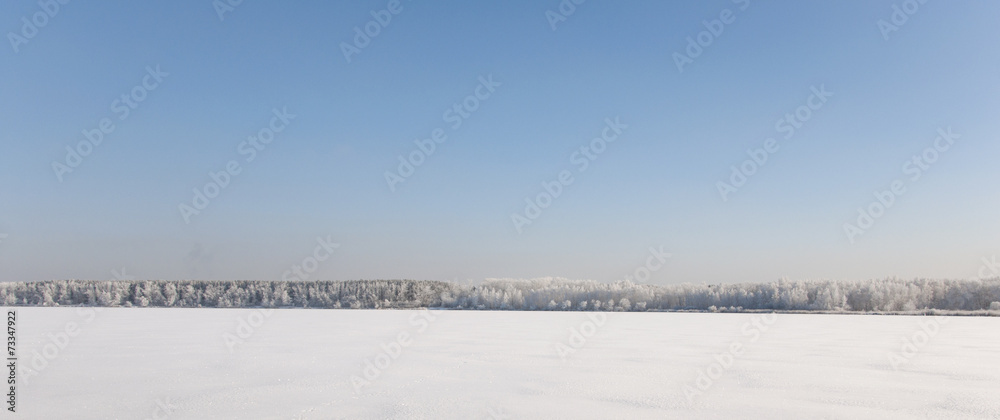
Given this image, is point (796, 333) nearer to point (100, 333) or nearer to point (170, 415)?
point (170, 415)

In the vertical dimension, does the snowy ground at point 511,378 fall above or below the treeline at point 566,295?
above

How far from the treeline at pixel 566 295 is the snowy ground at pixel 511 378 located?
593 inches

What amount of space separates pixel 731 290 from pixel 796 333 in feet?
55.1

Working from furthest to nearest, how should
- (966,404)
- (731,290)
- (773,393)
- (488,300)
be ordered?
(488,300)
(731,290)
(773,393)
(966,404)

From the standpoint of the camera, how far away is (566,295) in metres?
30.9

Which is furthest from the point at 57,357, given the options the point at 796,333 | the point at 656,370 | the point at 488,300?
the point at 488,300

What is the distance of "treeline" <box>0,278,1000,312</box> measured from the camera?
23656mm

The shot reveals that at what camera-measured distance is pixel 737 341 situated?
1004 cm

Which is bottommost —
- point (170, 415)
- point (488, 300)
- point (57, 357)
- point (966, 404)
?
point (488, 300)

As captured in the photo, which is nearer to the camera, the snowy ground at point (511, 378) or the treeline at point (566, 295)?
the snowy ground at point (511, 378)

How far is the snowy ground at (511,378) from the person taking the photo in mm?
4812

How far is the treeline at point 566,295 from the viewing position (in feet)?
77.6

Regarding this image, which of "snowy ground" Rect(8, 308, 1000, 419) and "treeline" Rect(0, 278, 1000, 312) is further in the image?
"treeline" Rect(0, 278, 1000, 312)

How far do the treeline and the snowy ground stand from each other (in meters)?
15.1
